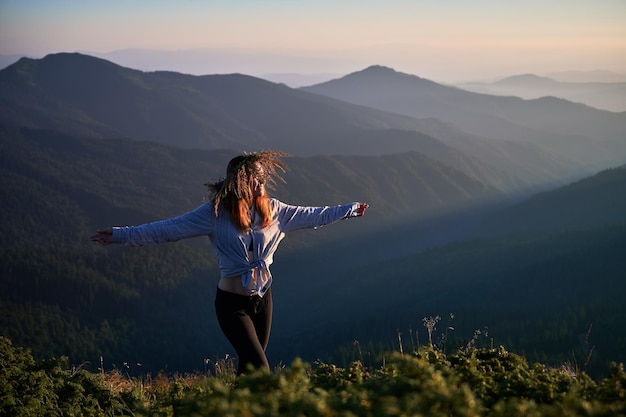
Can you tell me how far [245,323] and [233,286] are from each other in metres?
0.40

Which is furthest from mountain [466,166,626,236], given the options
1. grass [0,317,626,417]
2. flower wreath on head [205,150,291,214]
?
grass [0,317,626,417]

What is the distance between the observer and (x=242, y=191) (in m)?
6.16

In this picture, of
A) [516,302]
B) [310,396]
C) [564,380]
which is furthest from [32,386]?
[516,302]

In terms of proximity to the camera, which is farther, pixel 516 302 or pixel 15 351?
pixel 516 302

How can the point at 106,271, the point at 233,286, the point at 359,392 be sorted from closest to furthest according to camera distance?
1. the point at 359,392
2. the point at 233,286
3. the point at 106,271

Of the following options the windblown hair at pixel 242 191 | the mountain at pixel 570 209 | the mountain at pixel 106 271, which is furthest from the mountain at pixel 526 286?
the windblown hair at pixel 242 191

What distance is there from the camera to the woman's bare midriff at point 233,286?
608 cm

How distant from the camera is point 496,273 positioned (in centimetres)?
10538

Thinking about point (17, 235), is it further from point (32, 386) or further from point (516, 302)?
point (32, 386)

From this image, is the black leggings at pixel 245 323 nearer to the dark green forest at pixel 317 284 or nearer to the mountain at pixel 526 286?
the mountain at pixel 526 286

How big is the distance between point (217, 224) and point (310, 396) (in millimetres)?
3419

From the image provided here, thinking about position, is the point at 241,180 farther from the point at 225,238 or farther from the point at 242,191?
the point at 225,238

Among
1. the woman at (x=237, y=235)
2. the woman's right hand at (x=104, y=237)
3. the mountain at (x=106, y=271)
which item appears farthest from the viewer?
the mountain at (x=106, y=271)

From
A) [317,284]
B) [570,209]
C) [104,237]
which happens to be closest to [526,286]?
[570,209]
